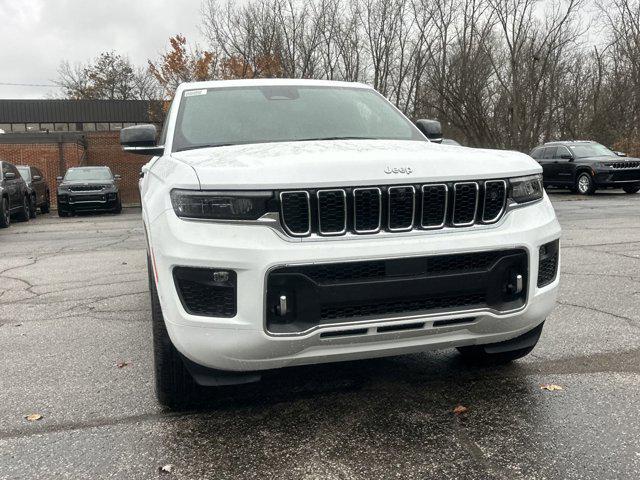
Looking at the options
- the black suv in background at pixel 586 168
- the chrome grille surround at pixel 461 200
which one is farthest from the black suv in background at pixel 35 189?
the chrome grille surround at pixel 461 200

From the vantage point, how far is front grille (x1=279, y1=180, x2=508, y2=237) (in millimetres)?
2543

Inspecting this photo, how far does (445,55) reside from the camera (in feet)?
109

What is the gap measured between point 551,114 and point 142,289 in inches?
1294

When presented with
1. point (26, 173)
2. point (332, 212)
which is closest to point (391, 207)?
point (332, 212)

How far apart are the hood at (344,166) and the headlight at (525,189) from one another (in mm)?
35

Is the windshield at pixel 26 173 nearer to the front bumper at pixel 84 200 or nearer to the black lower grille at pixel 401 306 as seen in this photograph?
the front bumper at pixel 84 200

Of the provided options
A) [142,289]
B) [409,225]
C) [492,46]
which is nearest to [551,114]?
[492,46]

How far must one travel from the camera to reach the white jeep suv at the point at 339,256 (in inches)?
98.7

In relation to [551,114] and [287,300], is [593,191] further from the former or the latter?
[287,300]

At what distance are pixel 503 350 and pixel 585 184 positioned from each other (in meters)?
18.4

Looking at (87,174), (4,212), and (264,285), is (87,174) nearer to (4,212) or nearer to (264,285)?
(4,212)

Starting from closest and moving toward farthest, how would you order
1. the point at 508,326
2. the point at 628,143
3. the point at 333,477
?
the point at 333,477
the point at 508,326
the point at 628,143

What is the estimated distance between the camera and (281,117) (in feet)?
13.0

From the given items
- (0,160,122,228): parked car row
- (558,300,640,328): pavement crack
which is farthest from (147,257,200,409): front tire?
(0,160,122,228): parked car row
